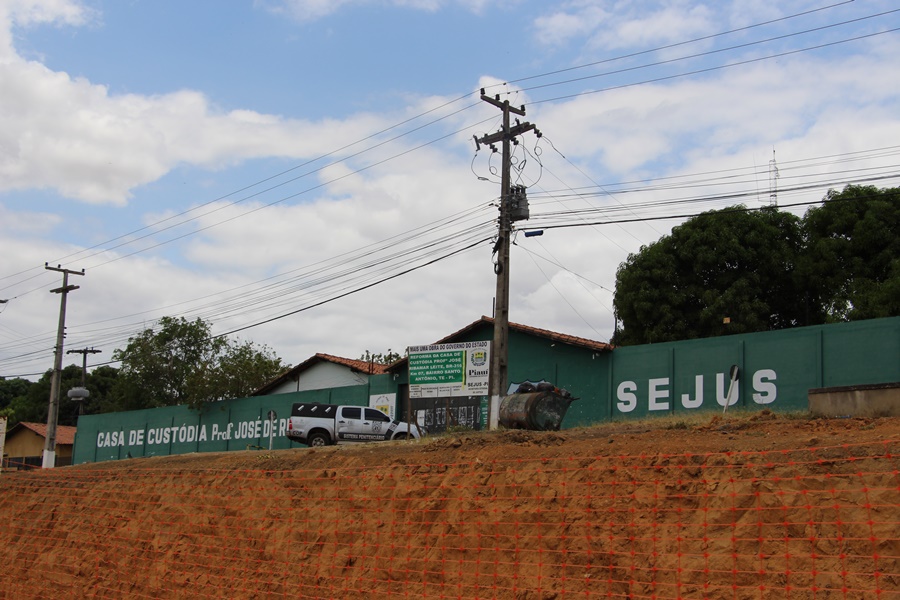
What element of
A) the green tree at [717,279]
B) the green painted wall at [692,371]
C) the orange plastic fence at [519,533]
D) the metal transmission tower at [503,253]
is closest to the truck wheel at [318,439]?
the green painted wall at [692,371]

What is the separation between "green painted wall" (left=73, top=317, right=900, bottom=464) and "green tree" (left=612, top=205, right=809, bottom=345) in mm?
6752

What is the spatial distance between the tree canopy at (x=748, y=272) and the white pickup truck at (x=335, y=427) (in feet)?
38.8

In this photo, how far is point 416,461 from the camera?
13.2 metres

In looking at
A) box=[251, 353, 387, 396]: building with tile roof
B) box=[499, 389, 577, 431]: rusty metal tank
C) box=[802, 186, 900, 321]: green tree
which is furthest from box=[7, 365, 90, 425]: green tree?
box=[499, 389, 577, 431]: rusty metal tank

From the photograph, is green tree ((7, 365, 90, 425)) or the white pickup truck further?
green tree ((7, 365, 90, 425))

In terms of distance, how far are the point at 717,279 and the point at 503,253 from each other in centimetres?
1386

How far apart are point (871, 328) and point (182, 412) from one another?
2875 cm

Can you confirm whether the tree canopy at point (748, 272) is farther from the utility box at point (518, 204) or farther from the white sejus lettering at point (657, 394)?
the utility box at point (518, 204)

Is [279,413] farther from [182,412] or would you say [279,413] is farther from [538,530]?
[538,530]

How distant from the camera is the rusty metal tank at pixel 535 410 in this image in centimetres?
1747

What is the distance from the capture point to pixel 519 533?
998cm

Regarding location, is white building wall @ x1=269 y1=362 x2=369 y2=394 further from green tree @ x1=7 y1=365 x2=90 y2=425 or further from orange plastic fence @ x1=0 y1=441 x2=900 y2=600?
green tree @ x1=7 y1=365 x2=90 y2=425

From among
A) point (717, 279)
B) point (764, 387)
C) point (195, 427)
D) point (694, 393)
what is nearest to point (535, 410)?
point (694, 393)

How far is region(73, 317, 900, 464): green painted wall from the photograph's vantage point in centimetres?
2016
